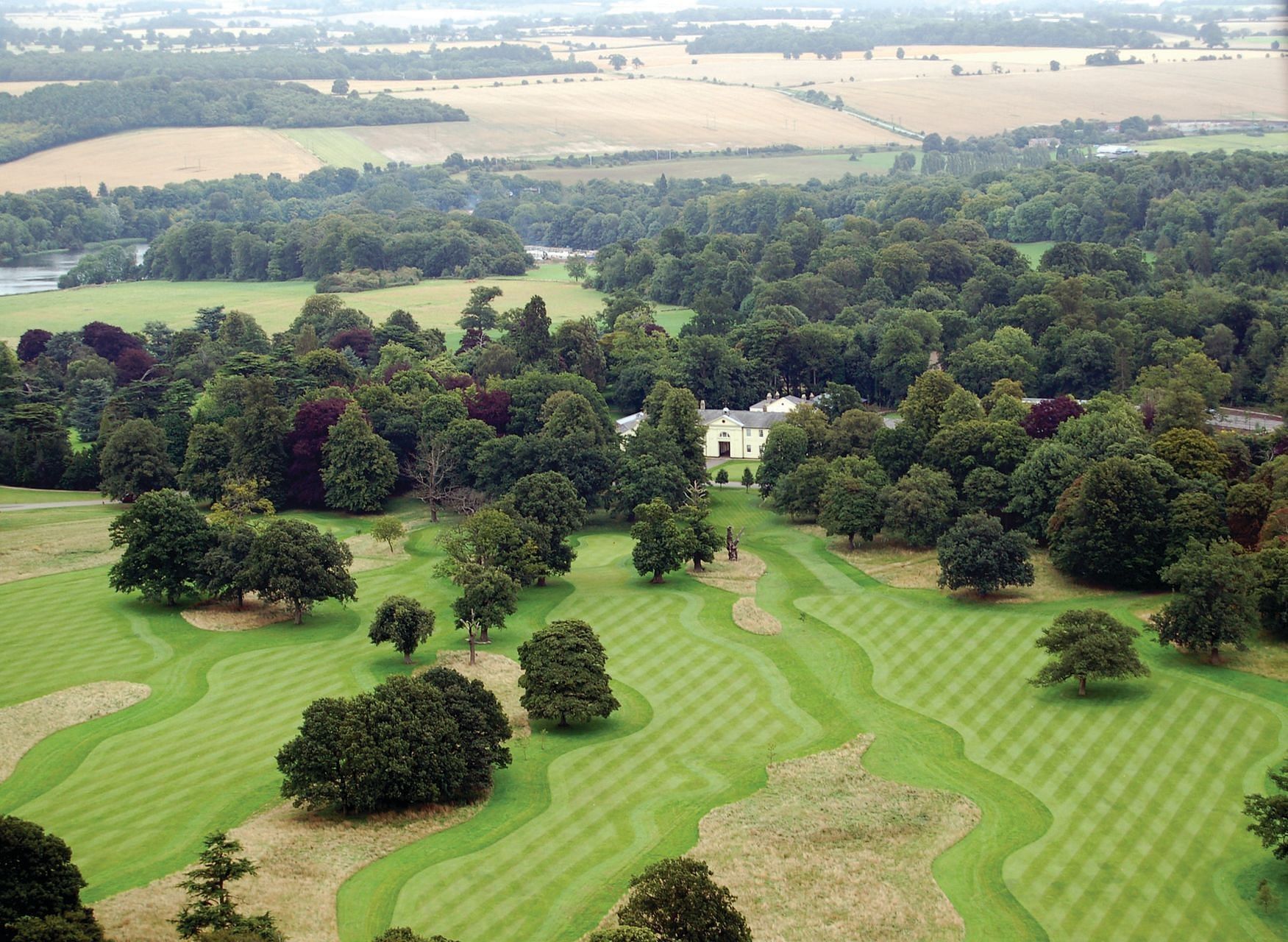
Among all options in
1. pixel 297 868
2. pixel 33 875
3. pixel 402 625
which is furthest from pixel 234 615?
pixel 33 875

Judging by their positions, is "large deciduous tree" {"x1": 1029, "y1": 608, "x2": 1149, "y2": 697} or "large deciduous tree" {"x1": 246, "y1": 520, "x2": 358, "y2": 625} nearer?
"large deciduous tree" {"x1": 1029, "y1": 608, "x2": 1149, "y2": 697}

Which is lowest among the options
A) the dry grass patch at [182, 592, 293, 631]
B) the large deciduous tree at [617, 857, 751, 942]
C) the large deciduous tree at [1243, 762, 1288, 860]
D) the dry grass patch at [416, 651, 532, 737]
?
the dry grass patch at [182, 592, 293, 631]

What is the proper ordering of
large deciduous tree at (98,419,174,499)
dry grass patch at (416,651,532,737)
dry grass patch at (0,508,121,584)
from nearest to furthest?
dry grass patch at (416,651,532,737) < dry grass patch at (0,508,121,584) < large deciduous tree at (98,419,174,499)

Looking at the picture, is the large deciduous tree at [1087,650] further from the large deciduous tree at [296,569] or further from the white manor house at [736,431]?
the white manor house at [736,431]

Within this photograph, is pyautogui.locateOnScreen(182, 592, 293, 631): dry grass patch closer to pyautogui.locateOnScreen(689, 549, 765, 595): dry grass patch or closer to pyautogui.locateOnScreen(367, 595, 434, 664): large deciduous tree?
pyautogui.locateOnScreen(367, 595, 434, 664): large deciduous tree

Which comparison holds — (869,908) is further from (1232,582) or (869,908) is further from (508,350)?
(508,350)

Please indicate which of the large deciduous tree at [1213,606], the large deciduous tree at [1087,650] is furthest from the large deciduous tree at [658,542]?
the large deciduous tree at [1213,606]

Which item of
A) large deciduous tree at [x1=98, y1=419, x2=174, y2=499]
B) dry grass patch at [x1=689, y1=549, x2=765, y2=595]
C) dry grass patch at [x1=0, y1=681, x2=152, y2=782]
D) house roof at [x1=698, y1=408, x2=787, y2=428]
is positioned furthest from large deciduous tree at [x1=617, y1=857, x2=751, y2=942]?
house roof at [x1=698, y1=408, x2=787, y2=428]

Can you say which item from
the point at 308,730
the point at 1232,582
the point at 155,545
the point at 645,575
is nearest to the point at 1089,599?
the point at 1232,582

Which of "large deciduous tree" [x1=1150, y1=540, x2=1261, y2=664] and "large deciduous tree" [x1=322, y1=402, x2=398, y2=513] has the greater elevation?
"large deciduous tree" [x1=1150, y1=540, x2=1261, y2=664]
